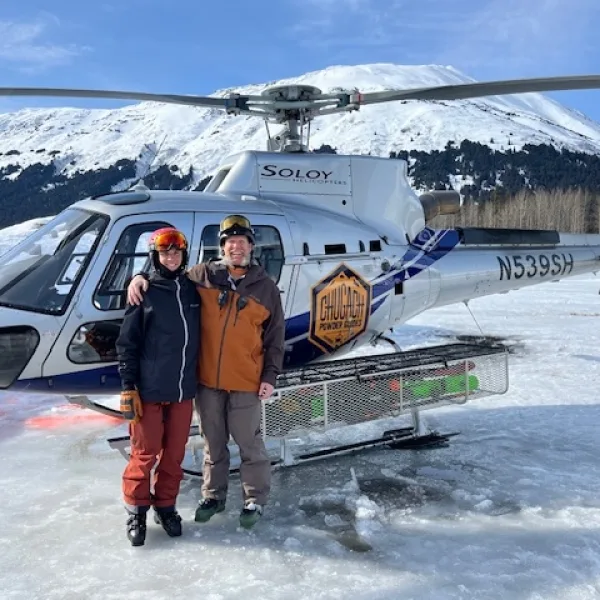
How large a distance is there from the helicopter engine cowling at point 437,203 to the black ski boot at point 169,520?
397cm

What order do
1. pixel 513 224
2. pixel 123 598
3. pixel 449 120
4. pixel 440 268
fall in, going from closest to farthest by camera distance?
pixel 123 598
pixel 440 268
pixel 513 224
pixel 449 120

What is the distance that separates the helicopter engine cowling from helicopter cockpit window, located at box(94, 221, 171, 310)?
320 cm

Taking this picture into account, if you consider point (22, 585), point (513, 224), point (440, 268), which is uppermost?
point (513, 224)

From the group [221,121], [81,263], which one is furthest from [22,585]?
[221,121]

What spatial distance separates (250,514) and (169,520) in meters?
0.49

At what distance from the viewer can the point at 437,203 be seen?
6344 millimetres

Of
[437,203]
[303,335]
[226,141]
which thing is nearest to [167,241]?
[303,335]

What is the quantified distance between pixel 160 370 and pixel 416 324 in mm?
8830

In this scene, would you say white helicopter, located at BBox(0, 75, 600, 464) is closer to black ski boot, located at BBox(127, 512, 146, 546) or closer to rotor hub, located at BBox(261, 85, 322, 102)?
rotor hub, located at BBox(261, 85, 322, 102)

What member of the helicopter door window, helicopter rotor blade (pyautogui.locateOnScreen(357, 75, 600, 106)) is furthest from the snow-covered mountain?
the helicopter door window

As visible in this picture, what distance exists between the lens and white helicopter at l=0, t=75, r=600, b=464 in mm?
3836

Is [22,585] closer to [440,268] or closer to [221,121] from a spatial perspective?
[440,268]

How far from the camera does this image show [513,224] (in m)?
56.1

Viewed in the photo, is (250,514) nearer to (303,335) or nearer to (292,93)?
(303,335)
